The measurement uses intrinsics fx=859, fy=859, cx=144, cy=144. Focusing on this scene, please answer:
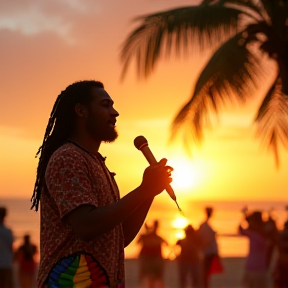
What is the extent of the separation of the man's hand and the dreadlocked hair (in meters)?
0.49

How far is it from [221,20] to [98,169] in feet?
27.8

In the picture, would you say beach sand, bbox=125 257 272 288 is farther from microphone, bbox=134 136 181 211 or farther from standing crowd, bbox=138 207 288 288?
microphone, bbox=134 136 181 211

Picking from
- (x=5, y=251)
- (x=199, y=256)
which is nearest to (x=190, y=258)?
(x=199, y=256)

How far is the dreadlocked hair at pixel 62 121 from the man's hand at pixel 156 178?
0.49m

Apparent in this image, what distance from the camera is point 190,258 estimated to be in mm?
13211

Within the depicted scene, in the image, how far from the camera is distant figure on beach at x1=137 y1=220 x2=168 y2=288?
14211 mm

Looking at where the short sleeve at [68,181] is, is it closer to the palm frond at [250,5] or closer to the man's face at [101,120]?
the man's face at [101,120]

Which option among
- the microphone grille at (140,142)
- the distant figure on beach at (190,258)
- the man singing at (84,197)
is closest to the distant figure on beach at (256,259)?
the distant figure on beach at (190,258)

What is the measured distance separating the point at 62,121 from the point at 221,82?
29.4ft

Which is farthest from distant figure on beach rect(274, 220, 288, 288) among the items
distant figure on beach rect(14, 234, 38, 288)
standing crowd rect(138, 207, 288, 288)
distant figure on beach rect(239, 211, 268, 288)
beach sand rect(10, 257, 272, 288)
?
beach sand rect(10, 257, 272, 288)

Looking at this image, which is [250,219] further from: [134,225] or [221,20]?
[134,225]

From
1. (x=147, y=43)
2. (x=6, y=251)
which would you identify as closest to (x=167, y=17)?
(x=147, y=43)

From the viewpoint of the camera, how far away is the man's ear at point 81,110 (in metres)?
3.67

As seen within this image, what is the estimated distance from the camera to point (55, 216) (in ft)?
11.4
